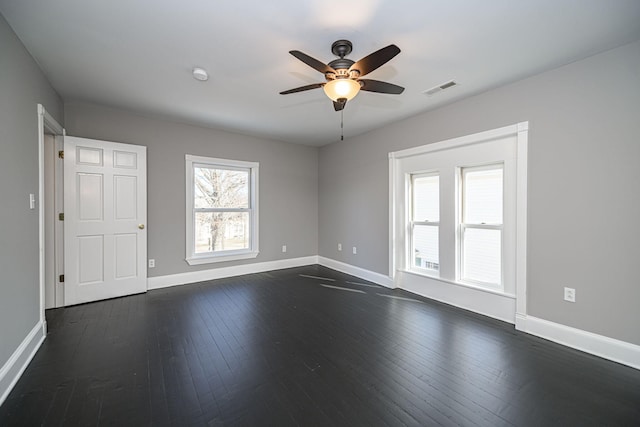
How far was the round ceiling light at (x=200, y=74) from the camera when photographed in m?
2.61

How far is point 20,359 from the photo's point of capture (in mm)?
2037

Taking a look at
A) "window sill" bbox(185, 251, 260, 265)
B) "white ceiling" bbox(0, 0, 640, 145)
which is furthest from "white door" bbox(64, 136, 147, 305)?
"white ceiling" bbox(0, 0, 640, 145)

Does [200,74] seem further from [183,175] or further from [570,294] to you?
[570,294]

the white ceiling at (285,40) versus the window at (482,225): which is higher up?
the white ceiling at (285,40)

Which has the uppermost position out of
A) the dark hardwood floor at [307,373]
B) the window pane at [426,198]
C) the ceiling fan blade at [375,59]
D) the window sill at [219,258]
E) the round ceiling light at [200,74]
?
the round ceiling light at [200,74]

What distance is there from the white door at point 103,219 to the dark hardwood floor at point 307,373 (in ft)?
1.42

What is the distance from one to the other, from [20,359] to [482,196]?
457 cm

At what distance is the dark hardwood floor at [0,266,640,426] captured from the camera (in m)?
1.64

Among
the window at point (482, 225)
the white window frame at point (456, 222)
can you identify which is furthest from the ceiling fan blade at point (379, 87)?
the window at point (482, 225)

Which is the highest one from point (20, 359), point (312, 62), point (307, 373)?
point (312, 62)

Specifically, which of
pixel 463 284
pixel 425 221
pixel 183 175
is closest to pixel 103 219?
pixel 183 175

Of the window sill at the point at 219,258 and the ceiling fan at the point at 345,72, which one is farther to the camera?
the window sill at the point at 219,258

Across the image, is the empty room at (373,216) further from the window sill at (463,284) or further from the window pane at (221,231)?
the window pane at (221,231)

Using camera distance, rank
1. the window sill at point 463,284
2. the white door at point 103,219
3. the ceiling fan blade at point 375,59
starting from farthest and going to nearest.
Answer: the white door at point 103,219, the window sill at point 463,284, the ceiling fan blade at point 375,59
